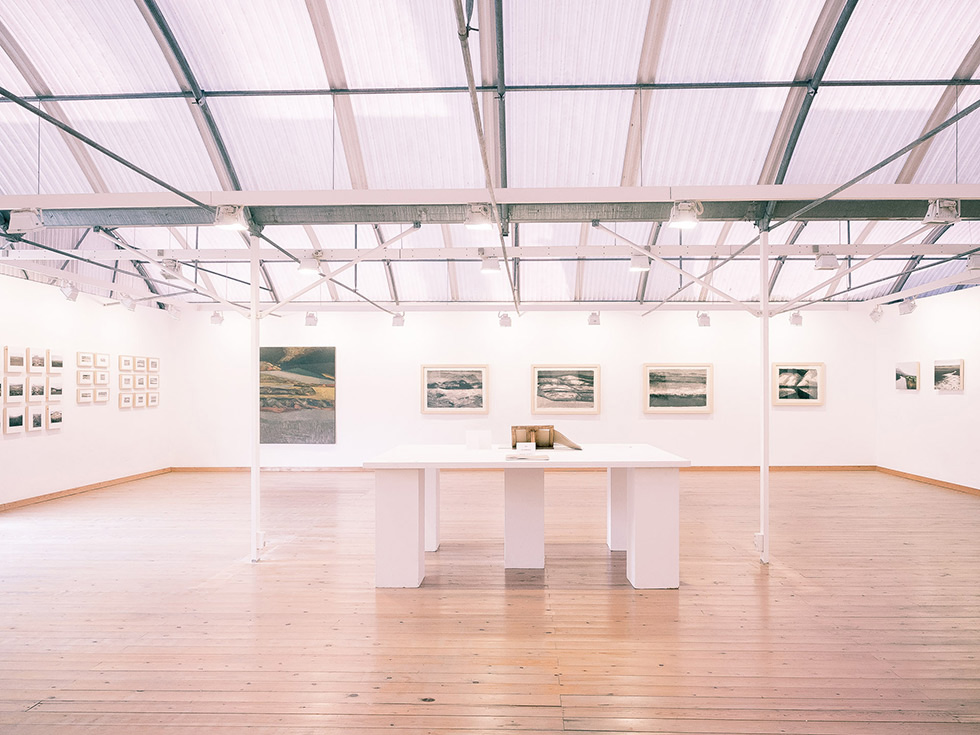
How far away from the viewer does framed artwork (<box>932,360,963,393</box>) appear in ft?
33.3

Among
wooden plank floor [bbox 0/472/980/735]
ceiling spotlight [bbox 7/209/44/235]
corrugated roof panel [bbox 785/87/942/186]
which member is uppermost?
corrugated roof panel [bbox 785/87/942/186]

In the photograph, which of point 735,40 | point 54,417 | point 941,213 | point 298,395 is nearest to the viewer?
point 941,213

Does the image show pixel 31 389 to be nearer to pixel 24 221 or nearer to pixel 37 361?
pixel 37 361

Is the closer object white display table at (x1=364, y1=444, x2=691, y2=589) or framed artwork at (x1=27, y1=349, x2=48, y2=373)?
white display table at (x1=364, y1=444, x2=691, y2=589)

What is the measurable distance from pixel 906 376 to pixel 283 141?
40.4ft

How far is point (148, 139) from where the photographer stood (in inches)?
284

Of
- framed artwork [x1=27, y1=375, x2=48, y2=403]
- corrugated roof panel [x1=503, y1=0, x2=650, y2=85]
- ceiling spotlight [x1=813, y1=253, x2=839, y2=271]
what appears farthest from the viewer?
framed artwork [x1=27, y1=375, x2=48, y2=403]

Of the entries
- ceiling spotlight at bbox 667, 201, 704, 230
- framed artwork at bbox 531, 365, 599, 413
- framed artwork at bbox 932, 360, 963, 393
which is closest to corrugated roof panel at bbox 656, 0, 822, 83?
ceiling spotlight at bbox 667, 201, 704, 230

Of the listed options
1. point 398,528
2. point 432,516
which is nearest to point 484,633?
point 398,528

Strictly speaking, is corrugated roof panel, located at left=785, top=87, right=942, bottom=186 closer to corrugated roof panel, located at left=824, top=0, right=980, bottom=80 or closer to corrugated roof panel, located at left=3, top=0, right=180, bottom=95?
corrugated roof panel, located at left=824, top=0, right=980, bottom=80

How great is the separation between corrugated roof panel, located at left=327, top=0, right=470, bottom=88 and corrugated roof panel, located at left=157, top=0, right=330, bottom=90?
0.39 m

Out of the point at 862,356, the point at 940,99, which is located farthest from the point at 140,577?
the point at 862,356

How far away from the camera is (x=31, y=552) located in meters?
6.46

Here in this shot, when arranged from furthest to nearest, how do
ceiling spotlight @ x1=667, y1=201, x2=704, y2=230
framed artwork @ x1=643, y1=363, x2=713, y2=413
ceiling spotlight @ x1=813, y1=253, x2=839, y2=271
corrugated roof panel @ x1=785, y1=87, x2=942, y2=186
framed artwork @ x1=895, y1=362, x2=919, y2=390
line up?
framed artwork @ x1=643, y1=363, x2=713, y2=413, framed artwork @ x1=895, y1=362, x2=919, y2=390, ceiling spotlight @ x1=813, y1=253, x2=839, y2=271, corrugated roof panel @ x1=785, y1=87, x2=942, y2=186, ceiling spotlight @ x1=667, y1=201, x2=704, y2=230
